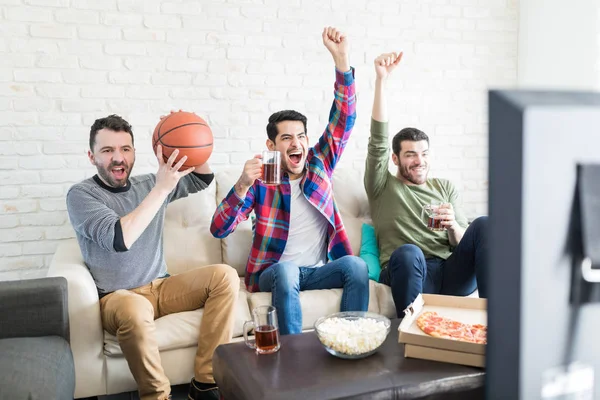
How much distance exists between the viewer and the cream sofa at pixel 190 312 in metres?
2.28

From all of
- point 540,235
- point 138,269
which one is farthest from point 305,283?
point 540,235

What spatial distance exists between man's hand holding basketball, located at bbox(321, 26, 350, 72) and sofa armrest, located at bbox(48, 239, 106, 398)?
4.48 feet

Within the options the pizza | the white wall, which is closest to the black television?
the pizza

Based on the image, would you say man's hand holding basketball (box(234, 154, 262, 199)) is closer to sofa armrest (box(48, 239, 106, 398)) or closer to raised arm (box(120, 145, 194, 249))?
raised arm (box(120, 145, 194, 249))

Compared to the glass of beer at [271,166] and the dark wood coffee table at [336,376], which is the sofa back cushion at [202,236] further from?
the dark wood coffee table at [336,376]

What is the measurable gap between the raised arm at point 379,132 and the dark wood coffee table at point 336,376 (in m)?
1.25

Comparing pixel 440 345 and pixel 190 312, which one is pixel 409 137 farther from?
pixel 440 345

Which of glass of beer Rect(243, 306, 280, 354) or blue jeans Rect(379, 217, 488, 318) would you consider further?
blue jeans Rect(379, 217, 488, 318)

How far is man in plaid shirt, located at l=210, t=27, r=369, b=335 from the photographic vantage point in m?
2.60

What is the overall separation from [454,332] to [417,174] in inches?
52.8

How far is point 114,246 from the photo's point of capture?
7.52ft

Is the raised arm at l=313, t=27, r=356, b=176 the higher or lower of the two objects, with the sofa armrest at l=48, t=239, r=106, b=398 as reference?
higher

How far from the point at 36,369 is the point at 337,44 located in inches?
68.9

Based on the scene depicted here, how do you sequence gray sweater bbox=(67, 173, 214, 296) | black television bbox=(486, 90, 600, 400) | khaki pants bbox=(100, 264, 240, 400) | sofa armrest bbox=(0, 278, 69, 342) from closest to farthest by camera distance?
black television bbox=(486, 90, 600, 400) → sofa armrest bbox=(0, 278, 69, 342) → khaki pants bbox=(100, 264, 240, 400) → gray sweater bbox=(67, 173, 214, 296)
